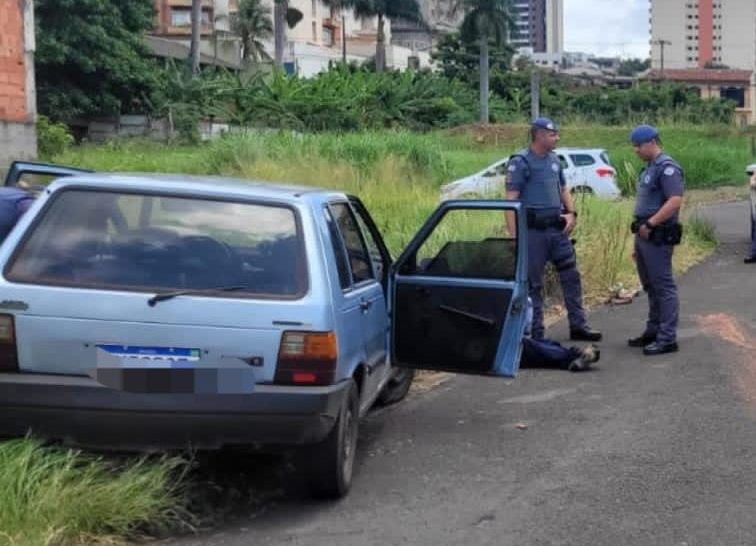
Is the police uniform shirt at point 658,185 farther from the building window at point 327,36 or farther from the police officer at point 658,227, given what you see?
the building window at point 327,36

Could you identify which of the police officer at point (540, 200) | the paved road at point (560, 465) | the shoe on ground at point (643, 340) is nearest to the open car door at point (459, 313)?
the paved road at point (560, 465)

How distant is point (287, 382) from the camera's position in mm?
4949

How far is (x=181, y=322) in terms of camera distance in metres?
4.89

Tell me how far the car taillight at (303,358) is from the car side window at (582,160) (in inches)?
878

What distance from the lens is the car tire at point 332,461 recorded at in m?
5.20

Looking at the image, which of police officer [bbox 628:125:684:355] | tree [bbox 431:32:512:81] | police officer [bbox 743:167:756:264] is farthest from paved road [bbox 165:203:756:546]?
tree [bbox 431:32:512:81]

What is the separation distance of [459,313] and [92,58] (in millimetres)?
42815

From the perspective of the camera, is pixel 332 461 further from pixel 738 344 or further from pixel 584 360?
pixel 738 344

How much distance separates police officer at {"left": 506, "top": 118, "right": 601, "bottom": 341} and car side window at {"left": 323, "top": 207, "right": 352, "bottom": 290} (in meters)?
3.37

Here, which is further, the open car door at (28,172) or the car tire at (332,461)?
the open car door at (28,172)

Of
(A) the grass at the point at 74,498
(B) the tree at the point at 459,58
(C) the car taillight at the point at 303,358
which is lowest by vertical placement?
(A) the grass at the point at 74,498

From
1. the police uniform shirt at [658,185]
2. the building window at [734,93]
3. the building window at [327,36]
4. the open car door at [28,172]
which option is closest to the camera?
the open car door at [28,172]

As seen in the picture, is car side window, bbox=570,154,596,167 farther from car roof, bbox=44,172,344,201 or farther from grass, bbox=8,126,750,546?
car roof, bbox=44,172,344,201

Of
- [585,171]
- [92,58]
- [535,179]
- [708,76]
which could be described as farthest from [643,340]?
[708,76]
